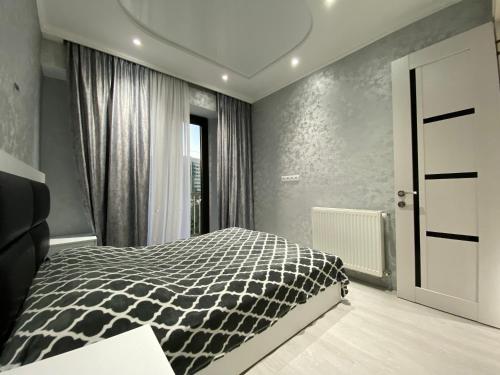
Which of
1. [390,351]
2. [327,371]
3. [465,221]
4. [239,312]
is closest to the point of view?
[239,312]

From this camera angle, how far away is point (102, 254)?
61.7 inches

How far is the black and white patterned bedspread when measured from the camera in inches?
31.6

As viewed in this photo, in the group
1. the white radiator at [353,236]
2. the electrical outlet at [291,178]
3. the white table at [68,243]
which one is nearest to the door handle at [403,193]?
the white radiator at [353,236]

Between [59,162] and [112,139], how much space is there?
70 centimetres

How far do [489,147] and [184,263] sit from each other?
7.96 feet

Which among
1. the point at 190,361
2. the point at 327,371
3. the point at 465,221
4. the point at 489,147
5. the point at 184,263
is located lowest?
the point at 327,371

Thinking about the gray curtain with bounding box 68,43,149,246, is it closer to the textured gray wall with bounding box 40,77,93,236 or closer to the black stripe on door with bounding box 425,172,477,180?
the textured gray wall with bounding box 40,77,93,236

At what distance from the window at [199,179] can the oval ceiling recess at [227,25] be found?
1.35 metres

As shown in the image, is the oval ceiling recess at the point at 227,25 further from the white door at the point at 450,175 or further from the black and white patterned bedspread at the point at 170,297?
the black and white patterned bedspread at the point at 170,297

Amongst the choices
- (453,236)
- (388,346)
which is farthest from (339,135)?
(388,346)

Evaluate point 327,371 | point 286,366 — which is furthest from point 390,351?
point 286,366

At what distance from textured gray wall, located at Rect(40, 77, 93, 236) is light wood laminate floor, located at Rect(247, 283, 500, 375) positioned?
251cm

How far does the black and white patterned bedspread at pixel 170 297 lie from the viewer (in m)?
0.80

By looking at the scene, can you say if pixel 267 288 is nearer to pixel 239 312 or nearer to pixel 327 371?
pixel 239 312
